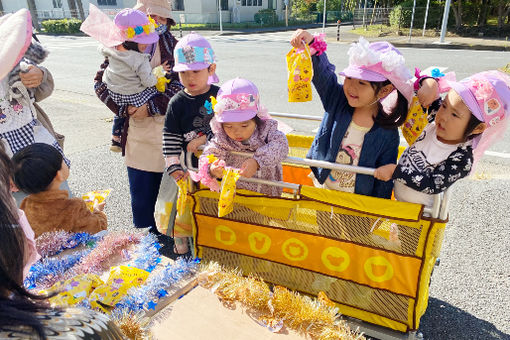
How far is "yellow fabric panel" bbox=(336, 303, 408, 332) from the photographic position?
7.13ft

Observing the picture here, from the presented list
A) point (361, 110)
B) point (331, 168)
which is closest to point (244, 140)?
point (331, 168)

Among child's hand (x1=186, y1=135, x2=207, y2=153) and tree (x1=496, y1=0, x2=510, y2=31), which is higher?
tree (x1=496, y1=0, x2=510, y2=31)

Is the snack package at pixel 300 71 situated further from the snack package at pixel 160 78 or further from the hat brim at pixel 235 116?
the snack package at pixel 160 78

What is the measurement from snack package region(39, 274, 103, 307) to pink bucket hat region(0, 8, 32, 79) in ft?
3.03

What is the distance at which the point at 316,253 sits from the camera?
2.29 meters

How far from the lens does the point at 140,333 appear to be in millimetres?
1498

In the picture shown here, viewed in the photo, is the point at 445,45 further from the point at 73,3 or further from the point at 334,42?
the point at 73,3

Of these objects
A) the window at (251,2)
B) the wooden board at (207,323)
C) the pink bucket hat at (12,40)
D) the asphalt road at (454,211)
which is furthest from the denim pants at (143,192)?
the window at (251,2)

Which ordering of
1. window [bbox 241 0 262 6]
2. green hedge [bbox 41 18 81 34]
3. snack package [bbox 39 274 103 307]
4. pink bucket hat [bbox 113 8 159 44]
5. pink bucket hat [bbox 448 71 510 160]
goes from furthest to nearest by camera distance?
window [bbox 241 0 262 6] < green hedge [bbox 41 18 81 34] < pink bucket hat [bbox 113 8 159 44] < pink bucket hat [bbox 448 71 510 160] < snack package [bbox 39 274 103 307]

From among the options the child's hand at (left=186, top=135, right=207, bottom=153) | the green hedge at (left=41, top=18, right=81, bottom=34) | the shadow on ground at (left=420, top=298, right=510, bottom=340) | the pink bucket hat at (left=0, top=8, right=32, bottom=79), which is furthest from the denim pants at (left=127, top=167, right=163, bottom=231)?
the green hedge at (left=41, top=18, right=81, bottom=34)

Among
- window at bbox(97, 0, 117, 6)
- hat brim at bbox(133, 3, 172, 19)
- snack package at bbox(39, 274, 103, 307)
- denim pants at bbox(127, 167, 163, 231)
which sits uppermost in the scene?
window at bbox(97, 0, 117, 6)

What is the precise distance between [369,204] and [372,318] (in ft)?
2.48

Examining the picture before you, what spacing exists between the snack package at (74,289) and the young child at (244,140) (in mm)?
928

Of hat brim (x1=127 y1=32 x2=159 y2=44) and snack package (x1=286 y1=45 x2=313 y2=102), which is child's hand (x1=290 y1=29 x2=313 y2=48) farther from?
hat brim (x1=127 y1=32 x2=159 y2=44)
